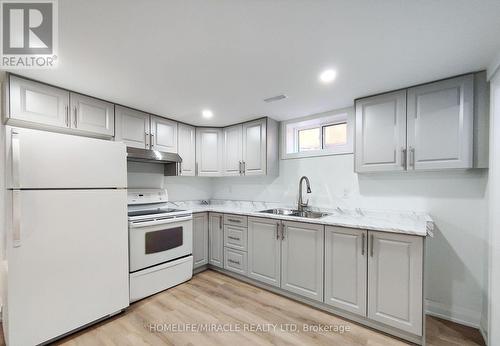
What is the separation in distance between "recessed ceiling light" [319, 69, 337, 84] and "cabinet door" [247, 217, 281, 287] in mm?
1567

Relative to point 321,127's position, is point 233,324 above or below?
below

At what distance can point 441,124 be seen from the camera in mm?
2008

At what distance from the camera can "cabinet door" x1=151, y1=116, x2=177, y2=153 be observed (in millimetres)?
3033

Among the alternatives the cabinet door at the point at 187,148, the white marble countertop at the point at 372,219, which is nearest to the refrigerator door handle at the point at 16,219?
the white marble countertop at the point at 372,219

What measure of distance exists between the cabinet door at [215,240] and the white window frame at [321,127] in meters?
1.37

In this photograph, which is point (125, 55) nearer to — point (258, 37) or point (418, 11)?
point (258, 37)

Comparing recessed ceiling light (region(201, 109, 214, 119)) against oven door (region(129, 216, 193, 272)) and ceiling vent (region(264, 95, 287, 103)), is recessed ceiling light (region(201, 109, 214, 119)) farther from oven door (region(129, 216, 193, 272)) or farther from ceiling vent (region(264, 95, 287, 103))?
oven door (region(129, 216, 193, 272))

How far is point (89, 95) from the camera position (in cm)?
237

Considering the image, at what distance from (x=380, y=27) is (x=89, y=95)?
273 cm

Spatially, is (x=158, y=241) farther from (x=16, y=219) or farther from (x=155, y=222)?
(x=16, y=219)

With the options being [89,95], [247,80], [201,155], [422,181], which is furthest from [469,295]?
[89,95]

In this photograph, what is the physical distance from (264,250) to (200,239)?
1039 mm

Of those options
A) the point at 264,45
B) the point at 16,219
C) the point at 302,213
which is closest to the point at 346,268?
the point at 302,213

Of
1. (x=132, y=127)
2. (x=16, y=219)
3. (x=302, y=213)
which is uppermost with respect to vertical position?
(x=132, y=127)
